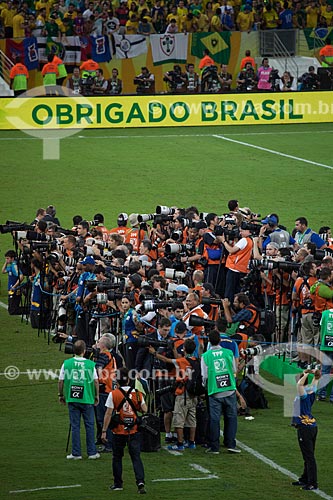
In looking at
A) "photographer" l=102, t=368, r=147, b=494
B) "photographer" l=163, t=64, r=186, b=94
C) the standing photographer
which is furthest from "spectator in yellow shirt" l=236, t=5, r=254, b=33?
"photographer" l=102, t=368, r=147, b=494

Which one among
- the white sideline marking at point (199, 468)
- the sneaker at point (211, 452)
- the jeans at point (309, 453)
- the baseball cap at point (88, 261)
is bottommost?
the white sideline marking at point (199, 468)

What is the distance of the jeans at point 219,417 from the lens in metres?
14.6

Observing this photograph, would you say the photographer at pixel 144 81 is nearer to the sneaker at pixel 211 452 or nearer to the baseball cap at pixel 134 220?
the baseball cap at pixel 134 220

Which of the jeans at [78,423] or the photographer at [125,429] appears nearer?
the photographer at [125,429]

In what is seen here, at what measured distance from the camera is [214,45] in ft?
151

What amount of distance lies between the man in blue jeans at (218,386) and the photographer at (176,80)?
93.0 feet

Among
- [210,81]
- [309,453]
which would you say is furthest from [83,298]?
[210,81]

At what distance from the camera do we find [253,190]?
105 ft

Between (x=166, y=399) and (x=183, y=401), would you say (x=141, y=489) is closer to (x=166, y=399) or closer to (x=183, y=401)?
(x=183, y=401)

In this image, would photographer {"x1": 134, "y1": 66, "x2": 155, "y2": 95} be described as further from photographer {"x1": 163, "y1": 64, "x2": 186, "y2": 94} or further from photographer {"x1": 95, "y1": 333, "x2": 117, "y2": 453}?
photographer {"x1": 95, "y1": 333, "x2": 117, "y2": 453}

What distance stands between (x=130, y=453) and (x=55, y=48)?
31762 millimetres

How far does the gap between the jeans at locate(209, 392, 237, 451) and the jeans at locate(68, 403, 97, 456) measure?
1427mm

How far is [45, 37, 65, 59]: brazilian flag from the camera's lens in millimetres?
43406

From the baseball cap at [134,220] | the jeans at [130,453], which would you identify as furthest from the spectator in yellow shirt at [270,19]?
the jeans at [130,453]
